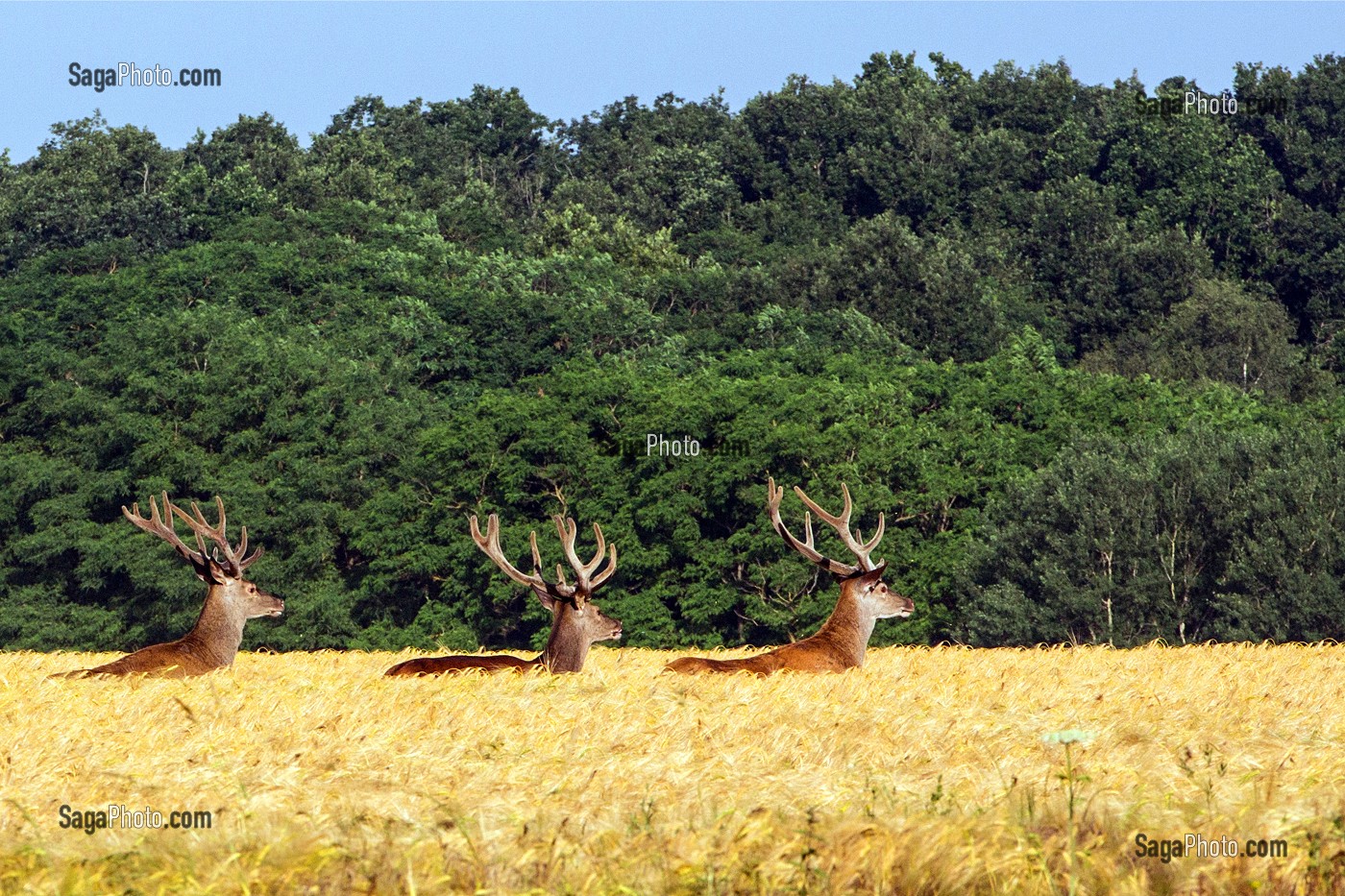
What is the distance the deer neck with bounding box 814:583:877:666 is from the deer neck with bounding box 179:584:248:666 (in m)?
5.08

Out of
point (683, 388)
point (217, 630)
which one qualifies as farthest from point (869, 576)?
point (683, 388)

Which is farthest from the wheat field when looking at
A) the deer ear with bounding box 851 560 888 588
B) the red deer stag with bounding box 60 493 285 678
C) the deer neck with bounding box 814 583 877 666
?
the deer ear with bounding box 851 560 888 588

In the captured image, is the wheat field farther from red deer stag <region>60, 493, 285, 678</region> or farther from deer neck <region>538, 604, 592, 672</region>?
red deer stag <region>60, 493, 285, 678</region>

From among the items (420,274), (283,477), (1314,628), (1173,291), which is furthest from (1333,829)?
(1173,291)

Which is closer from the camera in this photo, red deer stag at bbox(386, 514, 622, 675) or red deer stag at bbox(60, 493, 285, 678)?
red deer stag at bbox(386, 514, 622, 675)

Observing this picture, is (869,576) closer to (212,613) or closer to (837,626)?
(837,626)

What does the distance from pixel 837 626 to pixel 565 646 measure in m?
2.49

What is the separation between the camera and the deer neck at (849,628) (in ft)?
52.9

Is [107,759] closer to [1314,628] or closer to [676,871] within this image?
[676,871]

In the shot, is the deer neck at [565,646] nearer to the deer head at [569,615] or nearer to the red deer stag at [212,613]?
the deer head at [569,615]

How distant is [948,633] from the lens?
Answer: 51.5 m

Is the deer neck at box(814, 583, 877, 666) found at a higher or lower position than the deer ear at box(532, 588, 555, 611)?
lower

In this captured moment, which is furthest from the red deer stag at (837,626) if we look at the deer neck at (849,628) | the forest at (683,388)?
the forest at (683,388)

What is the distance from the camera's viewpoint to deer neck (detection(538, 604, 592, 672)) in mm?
15281
